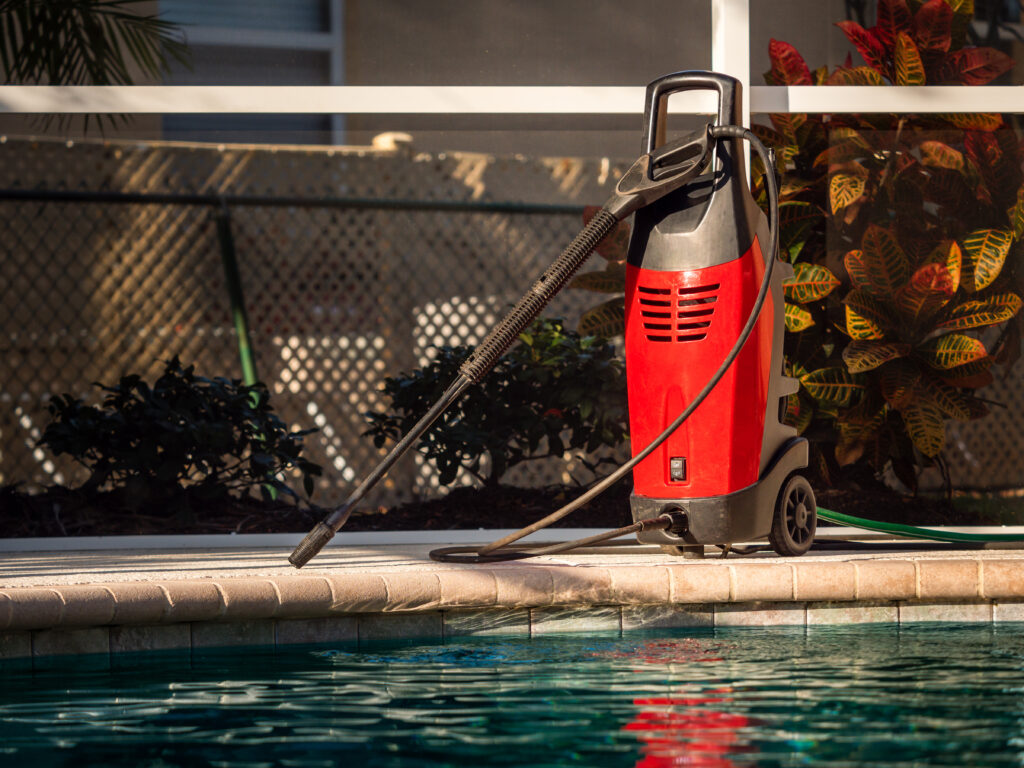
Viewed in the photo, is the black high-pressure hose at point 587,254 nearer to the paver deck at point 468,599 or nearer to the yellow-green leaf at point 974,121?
the paver deck at point 468,599

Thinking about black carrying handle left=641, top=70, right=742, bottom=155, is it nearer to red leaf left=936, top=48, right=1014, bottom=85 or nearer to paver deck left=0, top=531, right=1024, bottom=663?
paver deck left=0, top=531, right=1024, bottom=663

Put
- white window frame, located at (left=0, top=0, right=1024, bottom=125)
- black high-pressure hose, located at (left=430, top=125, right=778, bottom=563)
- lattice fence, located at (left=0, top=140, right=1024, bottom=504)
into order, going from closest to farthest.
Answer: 1. black high-pressure hose, located at (left=430, top=125, right=778, bottom=563)
2. white window frame, located at (left=0, top=0, right=1024, bottom=125)
3. lattice fence, located at (left=0, top=140, right=1024, bottom=504)

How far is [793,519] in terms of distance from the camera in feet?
11.1

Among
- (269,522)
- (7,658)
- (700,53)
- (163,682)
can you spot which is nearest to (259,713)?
(163,682)

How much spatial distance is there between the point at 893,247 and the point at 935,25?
0.89 meters

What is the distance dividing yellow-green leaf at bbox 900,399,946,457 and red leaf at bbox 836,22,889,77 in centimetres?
130

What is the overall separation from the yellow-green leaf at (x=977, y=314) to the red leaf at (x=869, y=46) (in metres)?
0.96

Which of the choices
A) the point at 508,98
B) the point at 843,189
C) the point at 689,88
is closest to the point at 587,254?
the point at 689,88

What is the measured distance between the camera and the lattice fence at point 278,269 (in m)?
5.43

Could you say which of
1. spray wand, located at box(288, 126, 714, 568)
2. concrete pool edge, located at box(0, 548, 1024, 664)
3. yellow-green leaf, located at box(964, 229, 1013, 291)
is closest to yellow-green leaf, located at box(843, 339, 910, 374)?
yellow-green leaf, located at box(964, 229, 1013, 291)

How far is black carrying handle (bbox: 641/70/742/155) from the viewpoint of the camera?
3.12 meters

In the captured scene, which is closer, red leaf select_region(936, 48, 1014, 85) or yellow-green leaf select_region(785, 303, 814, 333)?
yellow-green leaf select_region(785, 303, 814, 333)

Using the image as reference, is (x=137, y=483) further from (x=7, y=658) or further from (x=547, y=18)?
(x=547, y=18)

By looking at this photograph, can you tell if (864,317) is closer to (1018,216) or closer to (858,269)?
(858,269)
